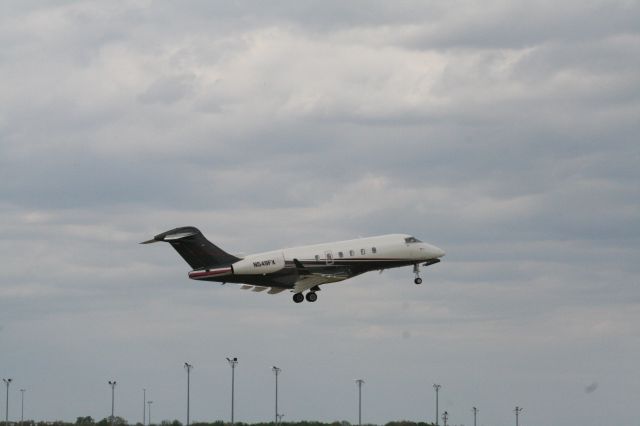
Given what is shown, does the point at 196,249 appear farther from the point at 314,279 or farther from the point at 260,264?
the point at 314,279

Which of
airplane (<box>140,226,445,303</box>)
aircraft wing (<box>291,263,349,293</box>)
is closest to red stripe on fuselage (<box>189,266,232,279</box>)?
airplane (<box>140,226,445,303</box>)

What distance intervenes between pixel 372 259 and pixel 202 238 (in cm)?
1591

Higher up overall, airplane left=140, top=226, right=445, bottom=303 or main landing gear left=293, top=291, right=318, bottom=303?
airplane left=140, top=226, right=445, bottom=303

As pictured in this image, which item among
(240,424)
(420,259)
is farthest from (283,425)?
(420,259)

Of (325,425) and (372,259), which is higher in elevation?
(372,259)

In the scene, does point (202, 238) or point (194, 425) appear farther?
point (194, 425)

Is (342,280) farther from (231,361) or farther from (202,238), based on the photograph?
(231,361)

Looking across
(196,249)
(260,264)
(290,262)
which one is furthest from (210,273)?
(290,262)

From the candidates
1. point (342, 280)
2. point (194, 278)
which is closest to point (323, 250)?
point (342, 280)

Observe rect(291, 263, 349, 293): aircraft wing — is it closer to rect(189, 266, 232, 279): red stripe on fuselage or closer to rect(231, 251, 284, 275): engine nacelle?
rect(231, 251, 284, 275): engine nacelle

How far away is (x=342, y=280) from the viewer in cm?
13225

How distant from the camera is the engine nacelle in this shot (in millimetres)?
128875

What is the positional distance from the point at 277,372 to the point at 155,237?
2600 inches

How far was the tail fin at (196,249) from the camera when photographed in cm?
12900
